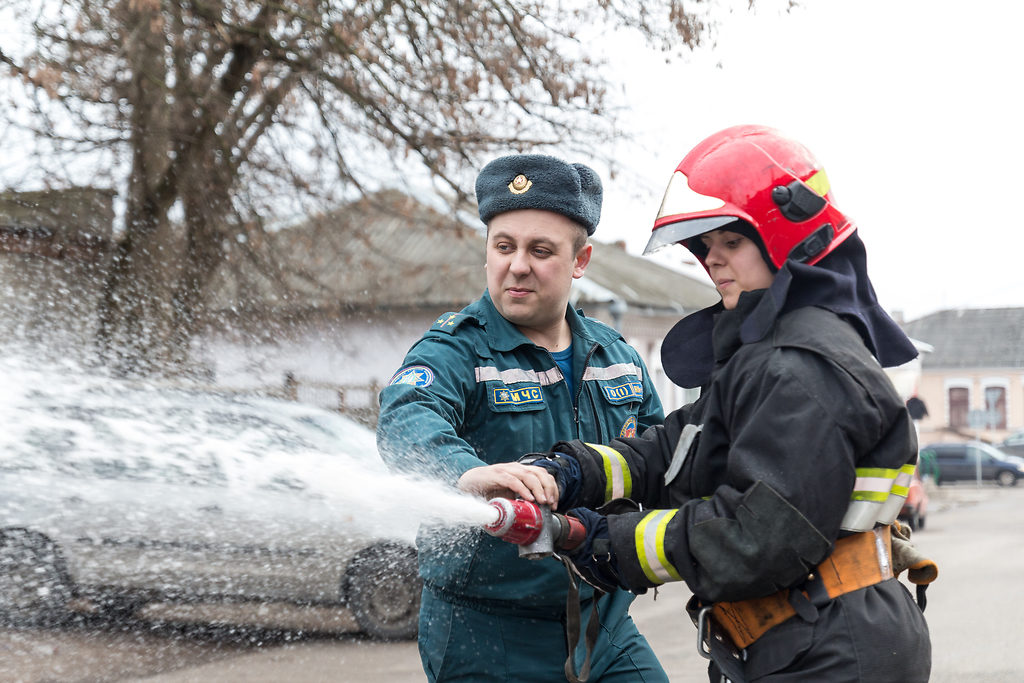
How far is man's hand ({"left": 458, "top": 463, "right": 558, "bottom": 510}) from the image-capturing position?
88.4 inches

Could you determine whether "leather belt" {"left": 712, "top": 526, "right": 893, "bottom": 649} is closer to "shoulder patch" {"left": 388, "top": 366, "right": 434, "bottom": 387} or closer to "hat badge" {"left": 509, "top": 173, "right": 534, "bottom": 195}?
"shoulder patch" {"left": 388, "top": 366, "right": 434, "bottom": 387}

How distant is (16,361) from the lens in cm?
906

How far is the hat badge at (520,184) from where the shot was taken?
287cm

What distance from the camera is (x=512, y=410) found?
2785 mm

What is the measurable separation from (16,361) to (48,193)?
1.69 meters

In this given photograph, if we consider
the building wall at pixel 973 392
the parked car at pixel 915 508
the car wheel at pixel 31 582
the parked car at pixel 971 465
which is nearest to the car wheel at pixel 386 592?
the car wheel at pixel 31 582

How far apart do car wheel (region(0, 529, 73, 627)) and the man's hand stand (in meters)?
5.77

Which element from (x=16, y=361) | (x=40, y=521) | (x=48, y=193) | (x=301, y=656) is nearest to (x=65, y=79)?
(x=48, y=193)

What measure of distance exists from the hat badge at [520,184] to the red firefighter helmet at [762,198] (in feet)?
2.08

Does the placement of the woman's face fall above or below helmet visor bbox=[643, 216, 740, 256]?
below

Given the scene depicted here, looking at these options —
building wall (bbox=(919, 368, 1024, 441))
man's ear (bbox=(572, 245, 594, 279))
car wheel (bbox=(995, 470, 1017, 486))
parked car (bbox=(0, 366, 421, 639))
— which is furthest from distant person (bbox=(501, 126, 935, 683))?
building wall (bbox=(919, 368, 1024, 441))

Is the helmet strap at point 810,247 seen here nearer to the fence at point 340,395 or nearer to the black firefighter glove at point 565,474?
the black firefighter glove at point 565,474

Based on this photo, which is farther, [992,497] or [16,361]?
[992,497]

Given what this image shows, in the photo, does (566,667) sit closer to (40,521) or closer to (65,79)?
(40,521)
